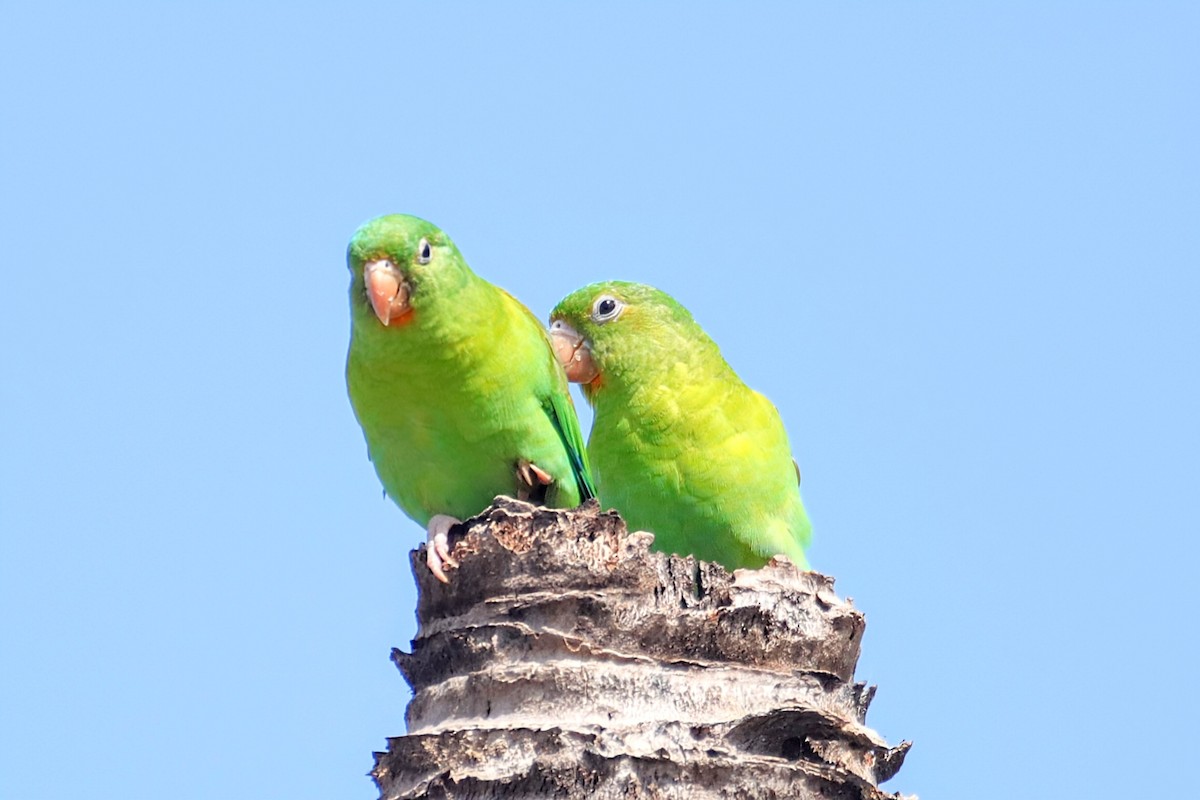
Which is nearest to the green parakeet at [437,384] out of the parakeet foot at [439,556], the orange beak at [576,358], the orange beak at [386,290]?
the orange beak at [386,290]

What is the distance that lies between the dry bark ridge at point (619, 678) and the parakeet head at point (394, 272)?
219 centimetres

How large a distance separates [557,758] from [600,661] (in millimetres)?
383

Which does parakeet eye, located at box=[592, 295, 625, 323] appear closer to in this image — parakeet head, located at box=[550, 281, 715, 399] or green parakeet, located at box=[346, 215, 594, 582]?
parakeet head, located at box=[550, 281, 715, 399]

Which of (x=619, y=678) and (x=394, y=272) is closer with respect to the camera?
(x=619, y=678)

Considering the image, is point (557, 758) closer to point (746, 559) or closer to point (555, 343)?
point (746, 559)

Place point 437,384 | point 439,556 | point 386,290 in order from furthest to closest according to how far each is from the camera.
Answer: point 437,384 < point 386,290 < point 439,556

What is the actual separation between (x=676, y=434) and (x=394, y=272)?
6.52ft

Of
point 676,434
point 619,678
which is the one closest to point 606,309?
point 676,434

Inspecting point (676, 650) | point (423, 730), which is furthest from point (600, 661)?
point (423, 730)

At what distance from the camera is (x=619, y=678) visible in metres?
4.94

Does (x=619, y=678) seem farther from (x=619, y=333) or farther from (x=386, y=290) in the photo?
(x=619, y=333)

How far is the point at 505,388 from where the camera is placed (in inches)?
297

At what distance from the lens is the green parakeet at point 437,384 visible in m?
7.42

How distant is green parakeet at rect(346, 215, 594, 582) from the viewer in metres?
7.42
